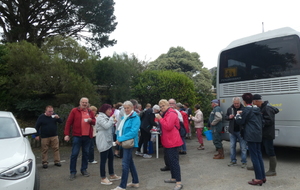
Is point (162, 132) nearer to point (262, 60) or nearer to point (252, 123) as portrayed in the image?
point (252, 123)

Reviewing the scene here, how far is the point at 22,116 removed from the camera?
476 inches

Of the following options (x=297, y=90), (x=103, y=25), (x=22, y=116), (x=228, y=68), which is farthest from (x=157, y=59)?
(x=297, y=90)

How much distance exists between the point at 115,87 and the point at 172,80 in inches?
121

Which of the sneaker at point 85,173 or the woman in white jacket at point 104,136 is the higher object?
the woman in white jacket at point 104,136

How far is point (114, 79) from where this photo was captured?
1354 centimetres

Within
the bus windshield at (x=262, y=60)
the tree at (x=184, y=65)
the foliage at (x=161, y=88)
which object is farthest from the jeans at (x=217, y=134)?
→ the tree at (x=184, y=65)

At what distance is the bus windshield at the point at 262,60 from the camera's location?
6867 mm

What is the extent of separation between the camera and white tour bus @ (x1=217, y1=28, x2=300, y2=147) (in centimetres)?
671

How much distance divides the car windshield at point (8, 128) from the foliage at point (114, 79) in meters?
8.04

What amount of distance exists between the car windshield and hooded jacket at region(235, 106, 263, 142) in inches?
184

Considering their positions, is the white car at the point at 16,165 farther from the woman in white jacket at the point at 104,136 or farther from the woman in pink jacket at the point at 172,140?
the woman in pink jacket at the point at 172,140

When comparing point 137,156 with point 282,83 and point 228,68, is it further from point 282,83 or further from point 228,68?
point 282,83

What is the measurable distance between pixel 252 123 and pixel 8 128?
5082 mm

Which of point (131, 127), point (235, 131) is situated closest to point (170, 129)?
point (131, 127)
